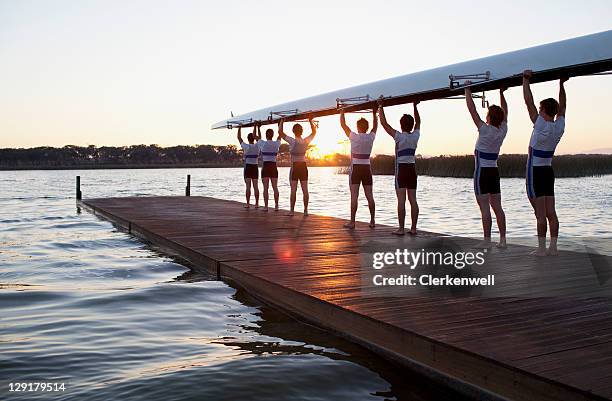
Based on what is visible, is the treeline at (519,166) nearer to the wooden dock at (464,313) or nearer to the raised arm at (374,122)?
the raised arm at (374,122)

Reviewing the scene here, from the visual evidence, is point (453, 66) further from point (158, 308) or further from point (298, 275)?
point (158, 308)

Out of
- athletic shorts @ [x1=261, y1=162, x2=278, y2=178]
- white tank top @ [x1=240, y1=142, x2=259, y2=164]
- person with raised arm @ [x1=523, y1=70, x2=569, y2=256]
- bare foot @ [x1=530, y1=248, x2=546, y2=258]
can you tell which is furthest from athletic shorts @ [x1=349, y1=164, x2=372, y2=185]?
white tank top @ [x1=240, y1=142, x2=259, y2=164]

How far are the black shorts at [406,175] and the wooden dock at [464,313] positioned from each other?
2.65 feet

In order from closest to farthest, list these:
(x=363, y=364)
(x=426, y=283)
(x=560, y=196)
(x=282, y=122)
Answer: (x=363, y=364), (x=426, y=283), (x=282, y=122), (x=560, y=196)

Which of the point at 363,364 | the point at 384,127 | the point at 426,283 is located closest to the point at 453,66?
the point at 384,127

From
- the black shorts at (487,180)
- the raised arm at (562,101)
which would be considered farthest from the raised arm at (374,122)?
the raised arm at (562,101)

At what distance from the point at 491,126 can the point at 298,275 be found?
2.98 meters

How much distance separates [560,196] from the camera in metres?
27.7

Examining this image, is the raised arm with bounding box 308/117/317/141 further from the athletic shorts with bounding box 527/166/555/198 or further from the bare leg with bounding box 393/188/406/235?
the athletic shorts with bounding box 527/166/555/198

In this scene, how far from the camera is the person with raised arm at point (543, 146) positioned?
6809 millimetres

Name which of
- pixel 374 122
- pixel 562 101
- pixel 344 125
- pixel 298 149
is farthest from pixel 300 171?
pixel 562 101

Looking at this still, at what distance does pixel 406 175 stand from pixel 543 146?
2571mm

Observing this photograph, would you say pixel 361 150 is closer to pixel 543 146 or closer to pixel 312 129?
pixel 312 129

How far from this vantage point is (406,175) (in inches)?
362
